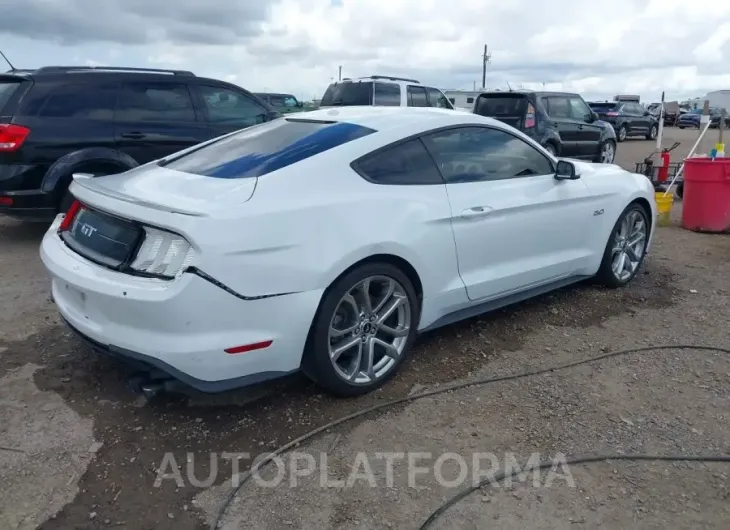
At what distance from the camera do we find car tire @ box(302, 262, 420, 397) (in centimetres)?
331

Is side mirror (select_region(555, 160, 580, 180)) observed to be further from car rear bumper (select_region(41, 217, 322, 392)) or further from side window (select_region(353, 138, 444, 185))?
car rear bumper (select_region(41, 217, 322, 392))

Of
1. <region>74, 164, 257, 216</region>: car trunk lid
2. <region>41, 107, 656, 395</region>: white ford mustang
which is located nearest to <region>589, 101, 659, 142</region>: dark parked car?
<region>41, 107, 656, 395</region>: white ford mustang

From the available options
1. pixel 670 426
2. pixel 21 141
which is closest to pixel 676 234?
pixel 670 426

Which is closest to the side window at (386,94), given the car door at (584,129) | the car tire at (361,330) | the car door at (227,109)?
the car door at (584,129)

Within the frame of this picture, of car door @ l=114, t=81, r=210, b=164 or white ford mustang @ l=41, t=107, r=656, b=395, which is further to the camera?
car door @ l=114, t=81, r=210, b=164

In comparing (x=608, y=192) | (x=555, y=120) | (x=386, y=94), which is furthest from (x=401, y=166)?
(x=555, y=120)

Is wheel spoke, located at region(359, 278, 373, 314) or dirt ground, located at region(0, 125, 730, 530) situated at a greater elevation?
wheel spoke, located at region(359, 278, 373, 314)

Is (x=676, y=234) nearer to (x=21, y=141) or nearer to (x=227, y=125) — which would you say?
(x=227, y=125)

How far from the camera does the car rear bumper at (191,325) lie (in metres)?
2.88

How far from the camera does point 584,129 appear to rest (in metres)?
14.3

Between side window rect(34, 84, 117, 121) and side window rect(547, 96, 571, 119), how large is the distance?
9695 millimetres

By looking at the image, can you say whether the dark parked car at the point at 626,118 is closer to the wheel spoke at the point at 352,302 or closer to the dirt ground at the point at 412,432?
the dirt ground at the point at 412,432

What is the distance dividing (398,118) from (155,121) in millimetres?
3980

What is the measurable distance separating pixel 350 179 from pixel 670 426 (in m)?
2.07
